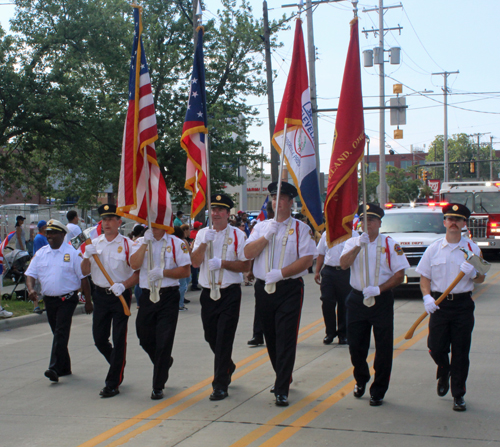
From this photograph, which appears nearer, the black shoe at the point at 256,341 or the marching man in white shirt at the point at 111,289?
the marching man in white shirt at the point at 111,289

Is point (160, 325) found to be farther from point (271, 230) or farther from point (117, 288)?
point (271, 230)

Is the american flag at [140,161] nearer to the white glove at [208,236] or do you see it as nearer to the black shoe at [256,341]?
the white glove at [208,236]

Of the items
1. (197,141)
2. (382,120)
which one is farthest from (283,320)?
(382,120)

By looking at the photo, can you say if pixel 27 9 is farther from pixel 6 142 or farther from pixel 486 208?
pixel 486 208

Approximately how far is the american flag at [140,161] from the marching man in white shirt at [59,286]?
1.17 metres

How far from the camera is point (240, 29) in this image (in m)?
28.3

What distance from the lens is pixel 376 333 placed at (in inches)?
230

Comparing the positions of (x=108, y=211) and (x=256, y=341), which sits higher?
(x=108, y=211)

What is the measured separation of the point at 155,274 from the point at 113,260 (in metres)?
0.70

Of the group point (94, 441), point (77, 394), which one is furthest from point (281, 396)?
point (77, 394)

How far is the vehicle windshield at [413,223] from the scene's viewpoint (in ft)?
47.5

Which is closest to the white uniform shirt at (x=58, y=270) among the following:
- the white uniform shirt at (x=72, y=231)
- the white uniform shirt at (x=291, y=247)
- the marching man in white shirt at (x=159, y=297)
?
the marching man in white shirt at (x=159, y=297)

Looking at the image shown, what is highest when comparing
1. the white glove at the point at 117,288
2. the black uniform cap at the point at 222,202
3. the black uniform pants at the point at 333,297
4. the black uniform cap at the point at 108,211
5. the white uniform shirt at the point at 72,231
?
the black uniform cap at the point at 222,202

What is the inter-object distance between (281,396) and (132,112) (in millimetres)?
3331
